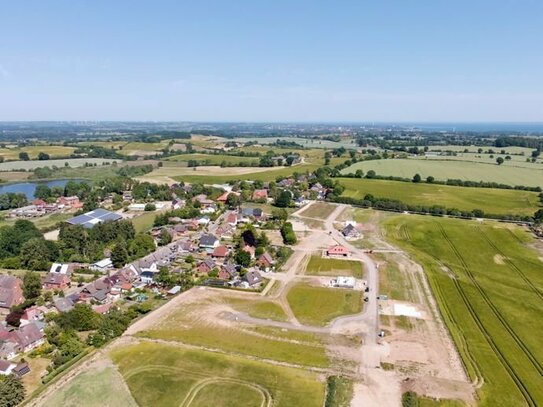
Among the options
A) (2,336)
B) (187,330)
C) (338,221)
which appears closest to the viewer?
(2,336)

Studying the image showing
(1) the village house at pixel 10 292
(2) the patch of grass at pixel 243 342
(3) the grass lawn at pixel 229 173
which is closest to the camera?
(2) the patch of grass at pixel 243 342

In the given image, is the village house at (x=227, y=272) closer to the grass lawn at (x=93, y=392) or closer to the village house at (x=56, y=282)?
the village house at (x=56, y=282)

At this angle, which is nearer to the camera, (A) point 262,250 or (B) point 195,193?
(A) point 262,250

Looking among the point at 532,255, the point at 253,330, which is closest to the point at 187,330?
the point at 253,330

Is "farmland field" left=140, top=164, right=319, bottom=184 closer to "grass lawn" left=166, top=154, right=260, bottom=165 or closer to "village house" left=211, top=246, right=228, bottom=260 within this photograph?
"grass lawn" left=166, top=154, right=260, bottom=165

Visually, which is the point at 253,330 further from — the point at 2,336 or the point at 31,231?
the point at 31,231

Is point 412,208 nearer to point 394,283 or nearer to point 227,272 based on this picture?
point 394,283

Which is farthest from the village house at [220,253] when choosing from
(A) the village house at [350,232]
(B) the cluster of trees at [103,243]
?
(A) the village house at [350,232]
